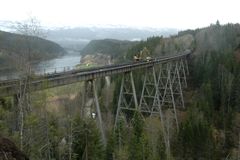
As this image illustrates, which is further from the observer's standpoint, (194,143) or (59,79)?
(194,143)

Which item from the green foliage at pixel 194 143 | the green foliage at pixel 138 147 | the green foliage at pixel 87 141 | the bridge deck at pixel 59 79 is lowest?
the green foliage at pixel 194 143

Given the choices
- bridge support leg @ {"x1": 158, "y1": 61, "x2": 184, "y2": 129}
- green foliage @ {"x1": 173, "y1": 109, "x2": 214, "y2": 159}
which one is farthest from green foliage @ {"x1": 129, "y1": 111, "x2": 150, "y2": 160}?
bridge support leg @ {"x1": 158, "y1": 61, "x2": 184, "y2": 129}

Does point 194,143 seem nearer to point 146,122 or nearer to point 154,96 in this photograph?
point 146,122

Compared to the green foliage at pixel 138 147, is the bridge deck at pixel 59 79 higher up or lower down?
higher up

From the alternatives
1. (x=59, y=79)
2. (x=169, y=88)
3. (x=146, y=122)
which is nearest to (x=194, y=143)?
(x=146, y=122)

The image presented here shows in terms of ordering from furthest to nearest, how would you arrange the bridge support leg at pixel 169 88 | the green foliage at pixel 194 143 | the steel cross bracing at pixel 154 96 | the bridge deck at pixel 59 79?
the bridge support leg at pixel 169 88 → the green foliage at pixel 194 143 → the steel cross bracing at pixel 154 96 → the bridge deck at pixel 59 79

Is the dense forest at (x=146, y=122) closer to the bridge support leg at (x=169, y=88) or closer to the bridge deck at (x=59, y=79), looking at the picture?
the bridge deck at (x=59, y=79)

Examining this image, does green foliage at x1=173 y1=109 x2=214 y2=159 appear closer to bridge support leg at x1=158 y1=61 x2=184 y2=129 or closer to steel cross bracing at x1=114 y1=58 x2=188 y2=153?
steel cross bracing at x1=114 y1=58 x2=188 y2=153

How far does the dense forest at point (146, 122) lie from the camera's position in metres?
16.5

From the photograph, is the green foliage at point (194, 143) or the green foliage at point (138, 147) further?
the green foliage at point (194, 143)

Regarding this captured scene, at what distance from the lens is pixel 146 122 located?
125ft

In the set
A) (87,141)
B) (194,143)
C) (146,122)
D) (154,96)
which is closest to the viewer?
(87,141)

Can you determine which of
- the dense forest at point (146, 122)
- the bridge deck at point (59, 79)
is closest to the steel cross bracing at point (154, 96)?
the dense forest at point (146, 122)

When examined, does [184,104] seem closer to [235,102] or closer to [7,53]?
[235,102]
